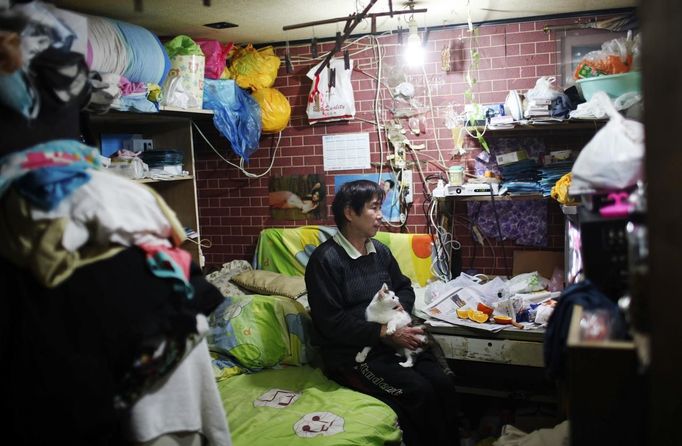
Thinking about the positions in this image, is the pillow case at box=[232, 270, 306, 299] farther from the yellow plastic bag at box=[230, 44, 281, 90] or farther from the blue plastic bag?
the yellow plastic bag at box=[230, 44, 281, 90]

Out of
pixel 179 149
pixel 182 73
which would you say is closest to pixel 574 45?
pixel 182 73

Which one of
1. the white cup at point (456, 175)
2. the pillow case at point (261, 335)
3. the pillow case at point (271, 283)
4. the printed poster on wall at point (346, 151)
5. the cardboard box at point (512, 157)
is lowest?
the pillow case at point (261, 335)

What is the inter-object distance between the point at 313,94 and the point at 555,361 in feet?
10.5

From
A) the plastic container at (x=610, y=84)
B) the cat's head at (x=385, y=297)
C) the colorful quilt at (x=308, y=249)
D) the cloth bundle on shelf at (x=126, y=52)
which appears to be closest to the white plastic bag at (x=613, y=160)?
the cat's head at (x=385, y=297)

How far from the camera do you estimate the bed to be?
254cm

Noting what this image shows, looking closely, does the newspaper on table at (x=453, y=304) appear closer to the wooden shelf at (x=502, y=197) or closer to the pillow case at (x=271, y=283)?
the wooden shelf at (x=502, y=197)

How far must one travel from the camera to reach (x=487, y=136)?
13.2ft

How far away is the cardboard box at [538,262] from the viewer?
3.93 metres

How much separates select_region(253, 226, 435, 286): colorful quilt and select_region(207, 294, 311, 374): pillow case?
0.99 meters

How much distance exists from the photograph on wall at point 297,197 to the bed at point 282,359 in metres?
0.19

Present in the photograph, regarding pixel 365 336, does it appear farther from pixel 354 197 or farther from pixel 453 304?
pixel 453 304

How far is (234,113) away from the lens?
399 centimetres

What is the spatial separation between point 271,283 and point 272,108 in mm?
1291

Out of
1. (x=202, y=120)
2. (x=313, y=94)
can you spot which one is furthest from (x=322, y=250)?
(x=202, y=120)
